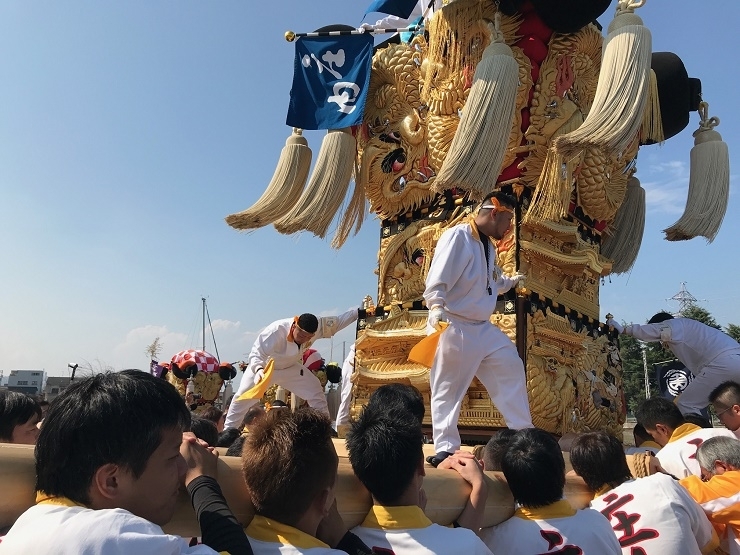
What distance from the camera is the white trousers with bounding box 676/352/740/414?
5477 millimetres

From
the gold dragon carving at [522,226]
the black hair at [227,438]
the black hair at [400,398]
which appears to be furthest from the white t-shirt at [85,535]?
the gold dragon carving at [522,226]

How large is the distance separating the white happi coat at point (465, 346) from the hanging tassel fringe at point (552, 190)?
1.81 m

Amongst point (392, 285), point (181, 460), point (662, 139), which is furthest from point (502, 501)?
point (662, 139)

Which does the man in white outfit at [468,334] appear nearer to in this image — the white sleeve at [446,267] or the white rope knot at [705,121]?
the white sleeve at [446,267]

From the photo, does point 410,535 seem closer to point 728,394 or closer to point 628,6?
point 728,394

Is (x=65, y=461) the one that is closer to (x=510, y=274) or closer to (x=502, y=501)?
(x=502, y=501)

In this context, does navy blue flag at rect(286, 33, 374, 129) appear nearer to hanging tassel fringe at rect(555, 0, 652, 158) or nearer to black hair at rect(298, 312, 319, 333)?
black hair at rect(298, 312, 319, 333)

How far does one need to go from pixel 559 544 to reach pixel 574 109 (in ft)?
17.1

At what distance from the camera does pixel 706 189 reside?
19.6 ft

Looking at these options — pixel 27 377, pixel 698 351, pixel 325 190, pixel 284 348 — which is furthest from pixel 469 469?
pixel 27 377

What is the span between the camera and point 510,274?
5.63 m

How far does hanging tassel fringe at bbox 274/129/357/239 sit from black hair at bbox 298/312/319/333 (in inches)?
40.6

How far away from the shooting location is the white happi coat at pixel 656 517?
6.26 feet

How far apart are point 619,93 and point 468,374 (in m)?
2.70
